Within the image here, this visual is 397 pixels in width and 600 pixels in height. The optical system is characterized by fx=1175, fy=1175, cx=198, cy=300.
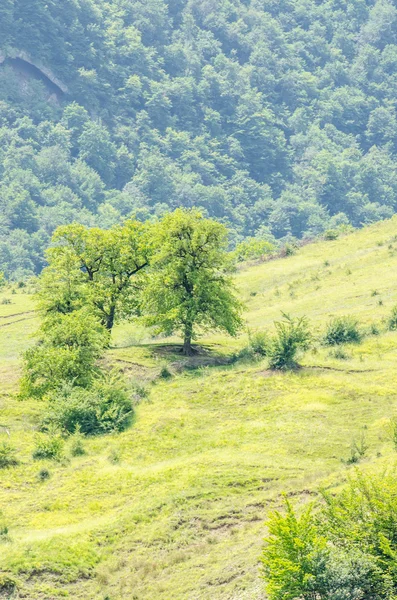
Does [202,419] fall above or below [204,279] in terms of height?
below

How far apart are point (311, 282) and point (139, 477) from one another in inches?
1578

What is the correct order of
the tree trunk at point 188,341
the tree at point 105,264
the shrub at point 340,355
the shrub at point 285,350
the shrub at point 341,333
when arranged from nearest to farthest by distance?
the shrub at point 285,350 → the shrub at point 340,355 → the tree trunk at point 188,341 → the shrub at point 341,333 → the tree at point 105,264

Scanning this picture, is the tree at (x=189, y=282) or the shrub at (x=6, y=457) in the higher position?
the tree at (x=189, y=282)

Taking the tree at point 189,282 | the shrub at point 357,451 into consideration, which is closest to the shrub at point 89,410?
the tree at point 189,282

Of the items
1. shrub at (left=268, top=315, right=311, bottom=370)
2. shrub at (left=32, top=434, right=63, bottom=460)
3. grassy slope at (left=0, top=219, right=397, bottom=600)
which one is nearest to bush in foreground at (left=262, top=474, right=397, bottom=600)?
grassy slope at (left=0, top=219, right=397, bottom=600)

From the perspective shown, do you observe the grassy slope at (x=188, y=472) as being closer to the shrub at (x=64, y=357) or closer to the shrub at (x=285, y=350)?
the shrub at (x=285, y=350)

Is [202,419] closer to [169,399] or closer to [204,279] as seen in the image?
[169,399]

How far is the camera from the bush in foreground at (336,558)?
30.3 meters

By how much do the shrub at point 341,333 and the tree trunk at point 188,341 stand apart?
708 centimetres

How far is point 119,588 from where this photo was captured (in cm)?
3666

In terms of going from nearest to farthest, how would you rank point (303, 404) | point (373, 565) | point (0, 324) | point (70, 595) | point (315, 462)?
point (373, 565)
point (70, 595)
point (315, 462)
point (303, 404)
point (0, 324)

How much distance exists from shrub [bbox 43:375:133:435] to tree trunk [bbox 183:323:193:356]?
8.38 meters

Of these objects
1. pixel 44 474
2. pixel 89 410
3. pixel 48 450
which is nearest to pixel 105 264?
pixel 89 410

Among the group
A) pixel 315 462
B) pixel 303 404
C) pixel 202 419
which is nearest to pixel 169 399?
pixel 202 419
